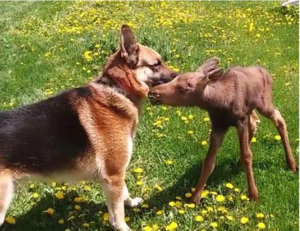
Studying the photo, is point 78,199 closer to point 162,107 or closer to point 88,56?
point 162,107

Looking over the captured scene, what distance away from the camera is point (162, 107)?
20.9 ft

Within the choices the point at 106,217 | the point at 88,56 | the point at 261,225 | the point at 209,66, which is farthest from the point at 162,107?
the point at 261,225

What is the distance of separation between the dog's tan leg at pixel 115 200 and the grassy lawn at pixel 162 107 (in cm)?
17

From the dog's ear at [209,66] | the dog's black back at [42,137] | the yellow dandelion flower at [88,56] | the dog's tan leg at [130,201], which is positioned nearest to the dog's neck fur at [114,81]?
the dog's black back at [42,137]

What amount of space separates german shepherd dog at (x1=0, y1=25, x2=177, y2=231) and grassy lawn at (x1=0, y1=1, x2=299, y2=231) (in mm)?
583

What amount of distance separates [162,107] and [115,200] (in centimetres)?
229

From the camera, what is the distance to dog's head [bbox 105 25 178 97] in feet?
14.4

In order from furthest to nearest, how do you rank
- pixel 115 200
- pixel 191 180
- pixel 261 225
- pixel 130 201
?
pixel 191 180, pixel 130 201, pixel 115 200, pixel 261 225

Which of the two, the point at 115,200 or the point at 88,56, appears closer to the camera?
the point at 115,200

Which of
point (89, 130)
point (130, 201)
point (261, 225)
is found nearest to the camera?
point (261, 225)

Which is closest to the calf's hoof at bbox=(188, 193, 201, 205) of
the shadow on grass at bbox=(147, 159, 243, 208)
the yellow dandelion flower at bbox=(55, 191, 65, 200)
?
the shadow on grass at bbox=(147, 159, 243, 208)

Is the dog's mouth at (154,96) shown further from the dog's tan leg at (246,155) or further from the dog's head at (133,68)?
the dog's tan leg at (246,155)

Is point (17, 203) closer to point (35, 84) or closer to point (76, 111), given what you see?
point (76, 111)

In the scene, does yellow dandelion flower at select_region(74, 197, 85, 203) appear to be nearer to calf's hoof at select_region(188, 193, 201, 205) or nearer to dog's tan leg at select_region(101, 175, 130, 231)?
dog's tan leg at select_region(101, 175, 130, 231)
